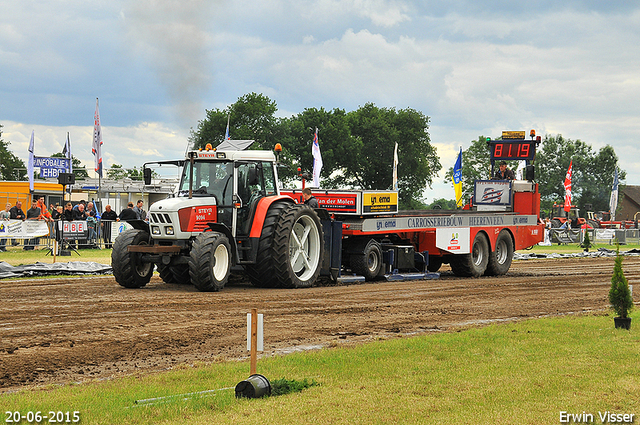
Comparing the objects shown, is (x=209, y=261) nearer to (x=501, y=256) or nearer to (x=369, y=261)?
(x=369, y=261)

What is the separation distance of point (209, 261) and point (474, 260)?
9640mm

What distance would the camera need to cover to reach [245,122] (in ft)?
206

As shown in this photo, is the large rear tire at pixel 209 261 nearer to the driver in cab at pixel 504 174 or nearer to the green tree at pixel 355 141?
the driver in cab at pixel 504 174

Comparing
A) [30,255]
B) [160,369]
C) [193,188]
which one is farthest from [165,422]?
[30,255]

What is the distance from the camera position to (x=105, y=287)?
14031 millimetres

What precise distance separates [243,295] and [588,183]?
8379 centimetres

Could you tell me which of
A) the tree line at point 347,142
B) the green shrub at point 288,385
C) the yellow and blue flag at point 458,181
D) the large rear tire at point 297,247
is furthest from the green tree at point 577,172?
the green shrub at point 288,385

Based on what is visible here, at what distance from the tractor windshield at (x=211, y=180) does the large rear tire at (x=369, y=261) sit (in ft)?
13.5

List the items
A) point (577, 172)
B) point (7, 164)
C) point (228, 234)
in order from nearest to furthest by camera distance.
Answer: point (228, 234) < point (7, 164) < point (577, 172)

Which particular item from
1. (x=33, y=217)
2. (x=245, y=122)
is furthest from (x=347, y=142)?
(x=33, y=217)

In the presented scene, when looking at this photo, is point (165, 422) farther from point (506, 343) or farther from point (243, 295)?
point (243, 295)

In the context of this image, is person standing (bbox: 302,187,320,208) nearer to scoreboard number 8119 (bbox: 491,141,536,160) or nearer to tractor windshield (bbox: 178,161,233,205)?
tractor windshield (bbox: 178,161,233,205)

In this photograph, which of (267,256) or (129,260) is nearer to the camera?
(129,260)

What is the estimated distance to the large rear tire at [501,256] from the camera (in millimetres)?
20203
